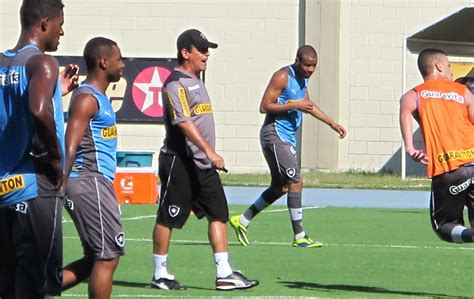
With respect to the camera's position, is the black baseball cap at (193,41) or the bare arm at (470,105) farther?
the black baseball cap at (193,41)

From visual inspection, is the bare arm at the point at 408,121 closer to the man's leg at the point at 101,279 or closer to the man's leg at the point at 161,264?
the man's leg at the point at 161,264

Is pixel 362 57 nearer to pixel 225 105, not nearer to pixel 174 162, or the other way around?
pixel 225 105

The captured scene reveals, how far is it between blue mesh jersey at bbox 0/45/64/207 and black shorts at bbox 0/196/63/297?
7cm

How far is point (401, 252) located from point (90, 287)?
571 centimetres

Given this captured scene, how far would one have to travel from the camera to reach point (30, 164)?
692 cm

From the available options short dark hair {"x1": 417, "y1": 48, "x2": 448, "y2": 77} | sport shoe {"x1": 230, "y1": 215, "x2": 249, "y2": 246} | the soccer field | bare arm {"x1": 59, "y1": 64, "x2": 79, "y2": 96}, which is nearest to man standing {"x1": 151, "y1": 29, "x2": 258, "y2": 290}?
the soccer field

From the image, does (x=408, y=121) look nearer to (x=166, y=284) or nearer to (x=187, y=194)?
(x=187, y=194)

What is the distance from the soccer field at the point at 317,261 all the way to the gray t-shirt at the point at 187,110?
115 centimetres

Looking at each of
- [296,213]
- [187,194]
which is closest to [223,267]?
[187,194]

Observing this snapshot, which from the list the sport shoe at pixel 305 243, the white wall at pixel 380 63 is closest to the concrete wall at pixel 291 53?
the white wall at pixel 380 63

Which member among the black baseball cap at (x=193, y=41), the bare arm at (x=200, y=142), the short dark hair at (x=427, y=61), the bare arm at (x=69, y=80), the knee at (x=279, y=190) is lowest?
the knee at (x=279, y=190)

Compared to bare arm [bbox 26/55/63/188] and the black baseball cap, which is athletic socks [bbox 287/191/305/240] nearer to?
the black baseball cap

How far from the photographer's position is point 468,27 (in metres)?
27.1

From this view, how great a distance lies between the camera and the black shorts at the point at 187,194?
10922 millimetres
